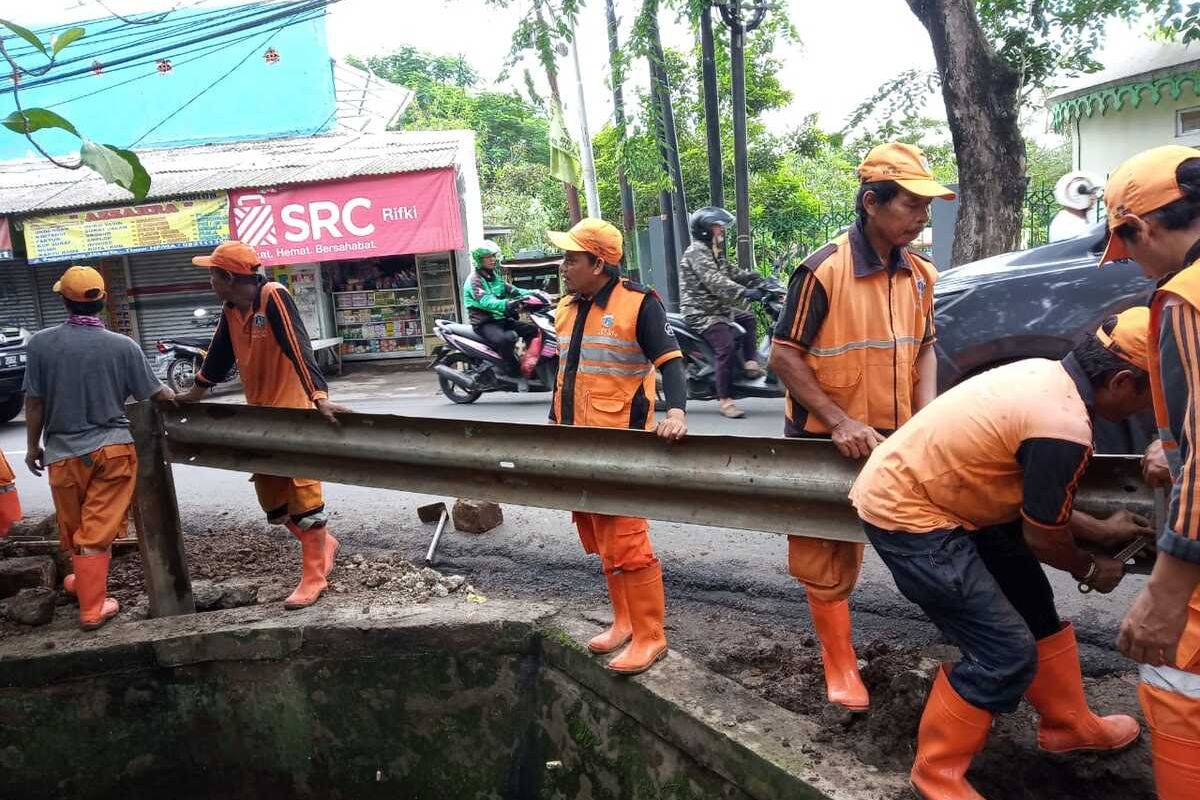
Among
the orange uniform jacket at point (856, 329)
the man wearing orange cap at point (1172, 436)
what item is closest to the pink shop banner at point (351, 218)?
the orange uniform jacket at point (856, 329)

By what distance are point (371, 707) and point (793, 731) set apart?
1881 millimetres

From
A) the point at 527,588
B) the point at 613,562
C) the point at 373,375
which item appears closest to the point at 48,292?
the point at 373,375

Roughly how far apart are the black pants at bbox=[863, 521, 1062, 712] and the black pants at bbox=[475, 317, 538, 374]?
7.36 meters

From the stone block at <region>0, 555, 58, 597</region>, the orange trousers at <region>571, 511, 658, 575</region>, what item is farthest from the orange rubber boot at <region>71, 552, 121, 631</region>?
the orange trousers at <region>571, 511, 658, 575</region>

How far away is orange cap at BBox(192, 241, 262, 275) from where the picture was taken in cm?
401

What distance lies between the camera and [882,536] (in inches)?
92.8

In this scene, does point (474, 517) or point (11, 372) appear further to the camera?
point (11, 372)

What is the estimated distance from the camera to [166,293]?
16547 millimetres

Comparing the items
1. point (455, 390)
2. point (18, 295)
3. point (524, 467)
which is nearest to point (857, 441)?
point (524, 467)

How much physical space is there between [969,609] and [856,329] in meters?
1.02

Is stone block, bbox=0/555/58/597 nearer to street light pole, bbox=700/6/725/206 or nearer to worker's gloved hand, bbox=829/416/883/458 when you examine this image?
worker's gloved hand, bbox=829/416/883/458

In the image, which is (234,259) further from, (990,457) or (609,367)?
(990,457)

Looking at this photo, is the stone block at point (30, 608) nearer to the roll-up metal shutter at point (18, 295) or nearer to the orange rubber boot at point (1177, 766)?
the orange rubber boot at point (1177, 766)

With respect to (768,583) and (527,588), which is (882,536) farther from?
A: (527,588)
